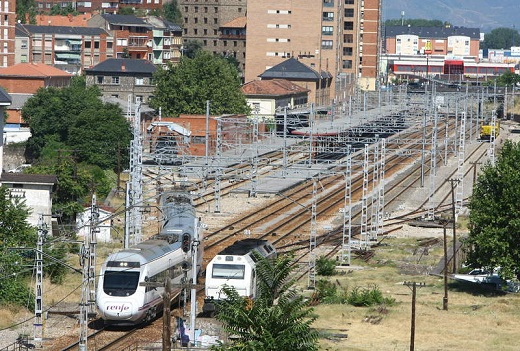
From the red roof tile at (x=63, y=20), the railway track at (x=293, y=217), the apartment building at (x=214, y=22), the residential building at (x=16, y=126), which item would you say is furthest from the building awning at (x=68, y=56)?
the railway track at (x=293, y=217)

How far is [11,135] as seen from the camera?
72.4 metres

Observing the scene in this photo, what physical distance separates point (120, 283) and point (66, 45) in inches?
3681

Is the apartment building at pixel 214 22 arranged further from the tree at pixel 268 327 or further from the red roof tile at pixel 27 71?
the tree at pixel 268 327

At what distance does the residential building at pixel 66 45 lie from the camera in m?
119

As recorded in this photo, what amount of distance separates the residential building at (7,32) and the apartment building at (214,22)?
37.8 metres

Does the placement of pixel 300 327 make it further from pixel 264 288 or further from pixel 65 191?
pixel 65 191

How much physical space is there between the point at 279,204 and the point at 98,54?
70.4 metres

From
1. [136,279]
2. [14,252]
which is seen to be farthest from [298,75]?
[136,279]

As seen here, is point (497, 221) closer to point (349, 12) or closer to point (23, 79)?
point (23, 79)

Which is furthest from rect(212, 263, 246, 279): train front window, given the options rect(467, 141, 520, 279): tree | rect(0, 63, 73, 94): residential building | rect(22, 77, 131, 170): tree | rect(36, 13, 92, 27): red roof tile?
rect(36, 13, 92, 27): red roof tile

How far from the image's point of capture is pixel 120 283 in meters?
28.9

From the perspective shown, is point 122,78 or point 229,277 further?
point 122,78

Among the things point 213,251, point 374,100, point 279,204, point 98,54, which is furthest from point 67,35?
point 213,251

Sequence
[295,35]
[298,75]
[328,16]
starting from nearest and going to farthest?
[298,75]
[328,16]
[295,35]
